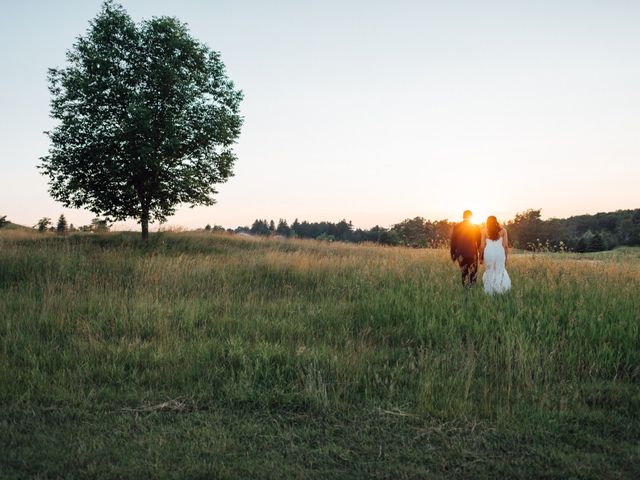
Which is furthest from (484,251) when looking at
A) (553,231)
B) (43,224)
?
(553,231)

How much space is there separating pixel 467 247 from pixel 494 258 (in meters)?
0.87

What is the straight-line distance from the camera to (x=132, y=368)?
5.39 meters

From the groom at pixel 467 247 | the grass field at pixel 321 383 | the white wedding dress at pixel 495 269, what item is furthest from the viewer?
the groom at pixel 467 247

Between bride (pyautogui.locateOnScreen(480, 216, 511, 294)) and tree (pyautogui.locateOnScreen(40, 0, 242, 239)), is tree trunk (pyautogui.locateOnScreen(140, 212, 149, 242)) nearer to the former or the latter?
tree (pyautogui.locateOnScreen(40, 0, 242, 239))

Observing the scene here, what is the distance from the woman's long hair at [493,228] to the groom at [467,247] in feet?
1.43

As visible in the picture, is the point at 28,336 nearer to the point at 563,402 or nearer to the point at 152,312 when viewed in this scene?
the point at 152,312

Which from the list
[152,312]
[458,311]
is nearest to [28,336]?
[152,312]

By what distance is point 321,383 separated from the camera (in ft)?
15.3

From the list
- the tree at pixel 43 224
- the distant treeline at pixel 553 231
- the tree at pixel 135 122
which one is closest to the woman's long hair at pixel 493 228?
the tree at pixel 135 122

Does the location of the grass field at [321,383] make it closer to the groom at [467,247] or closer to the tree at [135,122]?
the groom at [467,247]

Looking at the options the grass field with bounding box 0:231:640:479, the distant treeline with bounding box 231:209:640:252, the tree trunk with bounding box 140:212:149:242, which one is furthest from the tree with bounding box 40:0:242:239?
the distant treeline with bounding box 231:209:640:252

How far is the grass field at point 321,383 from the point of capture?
349cm

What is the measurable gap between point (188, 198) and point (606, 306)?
17.7 meters

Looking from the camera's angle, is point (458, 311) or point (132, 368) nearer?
point (132, 368)
